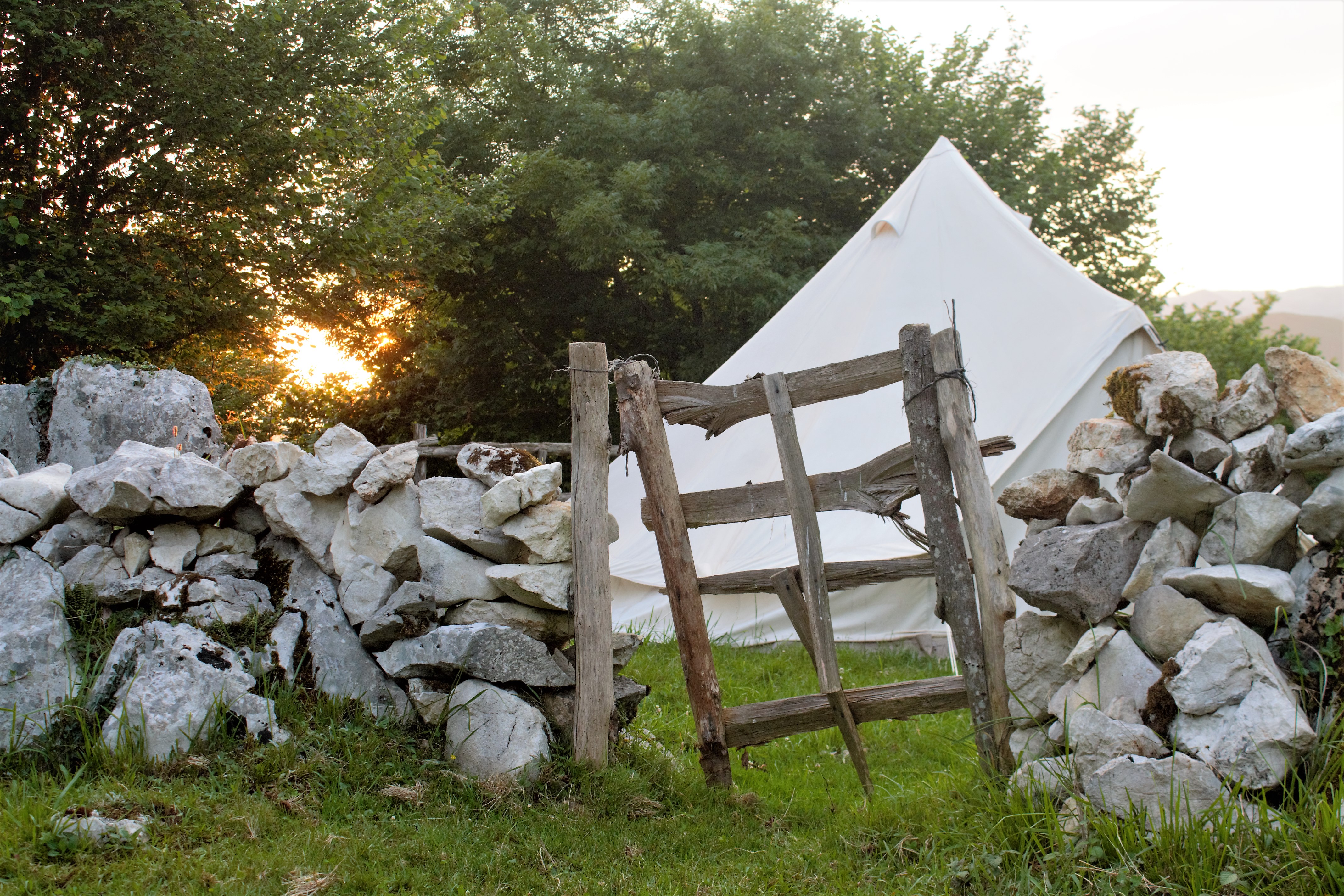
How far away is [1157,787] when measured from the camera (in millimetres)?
2455

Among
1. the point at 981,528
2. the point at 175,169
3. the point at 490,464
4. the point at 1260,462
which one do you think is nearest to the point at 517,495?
the point at 490,464

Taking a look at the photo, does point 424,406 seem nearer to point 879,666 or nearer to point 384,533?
point 879,666

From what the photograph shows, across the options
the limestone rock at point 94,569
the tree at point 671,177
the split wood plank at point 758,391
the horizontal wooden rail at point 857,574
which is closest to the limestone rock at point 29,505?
the limestone rock at point 94,569

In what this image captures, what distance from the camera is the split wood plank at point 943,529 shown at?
327 cm

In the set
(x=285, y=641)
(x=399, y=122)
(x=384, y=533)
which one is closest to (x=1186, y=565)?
(x=384, y=533)

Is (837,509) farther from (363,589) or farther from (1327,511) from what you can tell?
(363,589)

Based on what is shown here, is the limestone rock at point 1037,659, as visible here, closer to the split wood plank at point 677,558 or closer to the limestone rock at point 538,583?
the split wood plank at point 677,558

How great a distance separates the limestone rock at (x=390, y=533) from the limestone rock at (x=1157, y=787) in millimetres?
2475

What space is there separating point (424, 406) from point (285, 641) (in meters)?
12.2

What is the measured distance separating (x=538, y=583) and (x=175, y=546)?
1410 millimetres

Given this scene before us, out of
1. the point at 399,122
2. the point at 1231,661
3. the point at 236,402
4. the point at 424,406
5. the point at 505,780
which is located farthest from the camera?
the point at 424,406

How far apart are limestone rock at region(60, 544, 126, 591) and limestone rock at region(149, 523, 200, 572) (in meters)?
0.13

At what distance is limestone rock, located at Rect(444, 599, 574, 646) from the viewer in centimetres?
359

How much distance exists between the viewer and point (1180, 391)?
290cm
